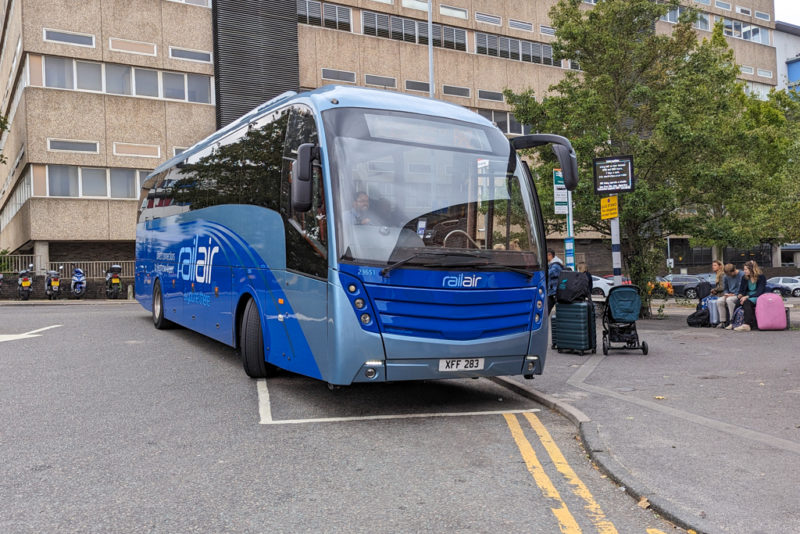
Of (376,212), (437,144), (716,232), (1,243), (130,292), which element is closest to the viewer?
(376,212)

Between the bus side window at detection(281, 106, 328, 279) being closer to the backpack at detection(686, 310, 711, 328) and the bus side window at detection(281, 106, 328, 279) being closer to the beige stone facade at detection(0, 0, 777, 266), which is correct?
the backpack at detection(686, 310, 711, 328)

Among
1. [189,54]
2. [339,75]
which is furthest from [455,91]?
[189,54]

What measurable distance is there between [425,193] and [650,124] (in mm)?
15071

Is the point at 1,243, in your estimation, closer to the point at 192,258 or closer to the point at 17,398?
the point at 192,258

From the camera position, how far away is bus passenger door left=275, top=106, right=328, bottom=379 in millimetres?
6773

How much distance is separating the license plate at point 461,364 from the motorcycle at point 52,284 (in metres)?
24.0

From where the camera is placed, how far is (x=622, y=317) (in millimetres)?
11594

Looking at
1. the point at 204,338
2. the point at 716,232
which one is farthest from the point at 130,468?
the point at 716,232

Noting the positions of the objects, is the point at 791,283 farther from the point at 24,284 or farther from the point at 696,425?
the point at 696,425

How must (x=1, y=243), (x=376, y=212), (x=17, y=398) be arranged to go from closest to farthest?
(x=376, y=212), (x=17, y=398), (x=1, y=243)

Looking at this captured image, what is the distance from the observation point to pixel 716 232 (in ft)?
60.5

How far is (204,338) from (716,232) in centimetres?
1299

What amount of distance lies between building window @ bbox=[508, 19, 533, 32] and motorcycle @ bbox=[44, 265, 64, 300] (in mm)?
28022

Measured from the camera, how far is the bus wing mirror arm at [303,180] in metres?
6.47
